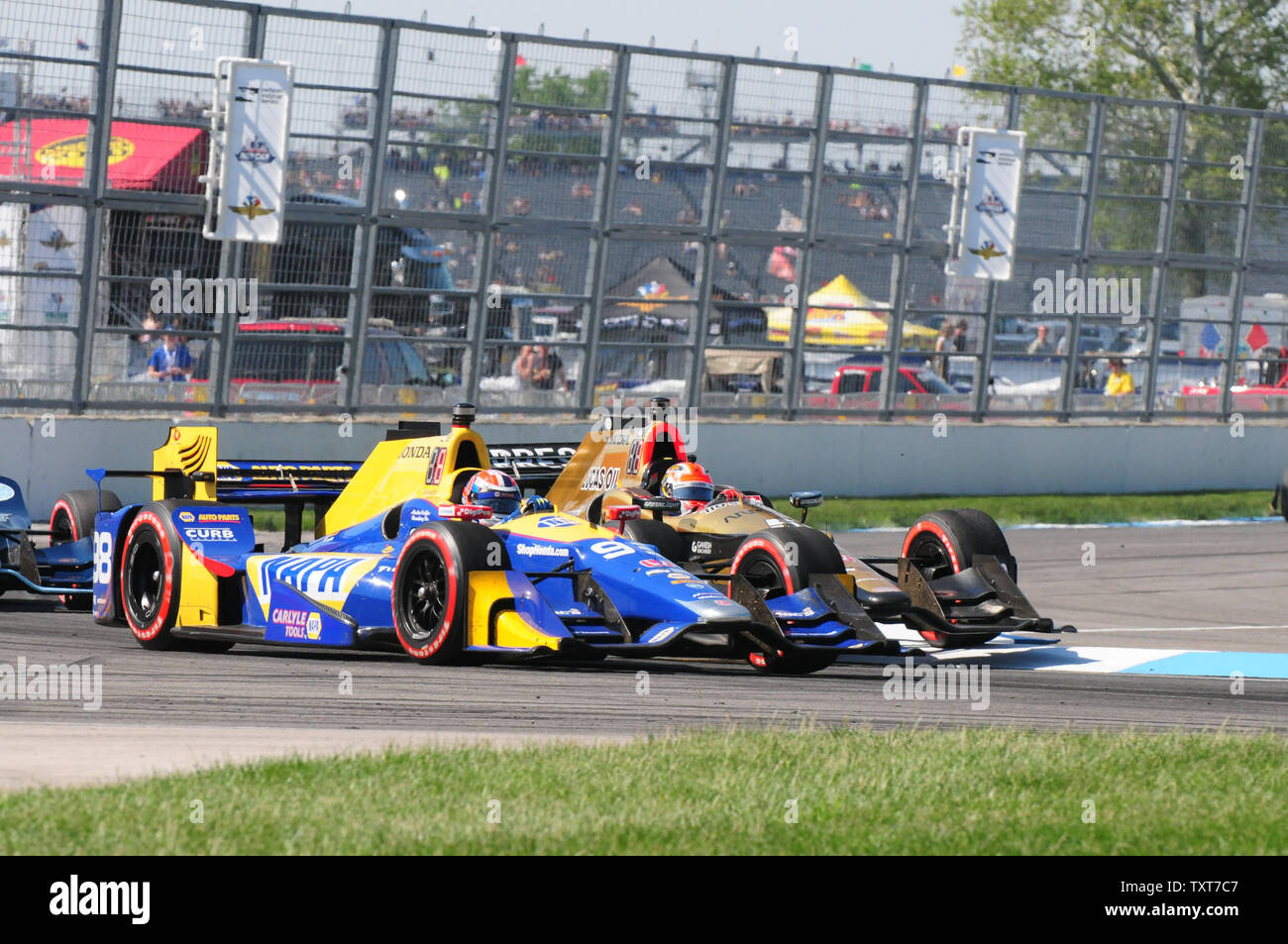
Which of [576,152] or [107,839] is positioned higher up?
[576,152]

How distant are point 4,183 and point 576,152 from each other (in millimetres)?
5854

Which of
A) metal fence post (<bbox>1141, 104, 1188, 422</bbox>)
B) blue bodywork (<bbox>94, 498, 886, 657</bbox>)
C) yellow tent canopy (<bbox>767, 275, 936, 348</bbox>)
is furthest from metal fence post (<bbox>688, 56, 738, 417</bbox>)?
blue bodywork (<bbox>94, 498, 886, 657</bbox>)

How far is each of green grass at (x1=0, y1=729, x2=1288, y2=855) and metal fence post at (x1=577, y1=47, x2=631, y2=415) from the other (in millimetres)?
12270

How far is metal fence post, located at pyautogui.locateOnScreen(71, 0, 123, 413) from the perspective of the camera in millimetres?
16656

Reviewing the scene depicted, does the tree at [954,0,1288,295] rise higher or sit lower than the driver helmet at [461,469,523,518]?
higher

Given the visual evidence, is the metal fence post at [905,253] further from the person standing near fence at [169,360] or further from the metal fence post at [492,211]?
the person standing near fence at [169,360]

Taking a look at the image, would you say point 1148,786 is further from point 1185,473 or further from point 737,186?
point 1185,473

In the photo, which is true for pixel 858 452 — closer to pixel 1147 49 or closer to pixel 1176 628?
pixel 1176 628

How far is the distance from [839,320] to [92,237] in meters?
8.46

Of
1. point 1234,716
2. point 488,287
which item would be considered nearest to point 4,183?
point 488,287

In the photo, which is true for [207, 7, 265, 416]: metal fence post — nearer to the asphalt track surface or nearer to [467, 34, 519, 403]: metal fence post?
[467, 34, 519, 403]: metal fence post

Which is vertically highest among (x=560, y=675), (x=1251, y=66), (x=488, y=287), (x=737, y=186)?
(x=1251, y=66)

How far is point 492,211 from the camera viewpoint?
742 inches
